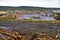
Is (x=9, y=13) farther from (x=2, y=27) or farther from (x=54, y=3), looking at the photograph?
(x=54, y=3)

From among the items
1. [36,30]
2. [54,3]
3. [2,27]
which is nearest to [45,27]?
[36,30]

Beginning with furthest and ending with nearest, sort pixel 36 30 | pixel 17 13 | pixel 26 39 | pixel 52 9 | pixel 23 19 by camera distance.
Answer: pixel 52 9
pixel 17 13
pixel 23 19
pixel 36 30
pixel 26 39

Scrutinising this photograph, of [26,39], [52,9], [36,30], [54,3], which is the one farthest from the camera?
[54,3]

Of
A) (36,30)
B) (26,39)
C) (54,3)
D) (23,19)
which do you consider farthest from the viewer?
(54,3)

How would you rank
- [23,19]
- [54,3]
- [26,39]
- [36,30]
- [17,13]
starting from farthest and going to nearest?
[54,3]
[17,13]
[23,19]
[36,30]
[26,39]

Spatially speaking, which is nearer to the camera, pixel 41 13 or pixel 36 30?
pixel 36 30

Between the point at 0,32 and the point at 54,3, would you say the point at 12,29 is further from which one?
the point at 54,3

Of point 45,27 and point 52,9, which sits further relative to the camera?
point 52,9

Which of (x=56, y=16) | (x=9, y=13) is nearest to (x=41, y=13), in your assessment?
(x=56, y=16)
